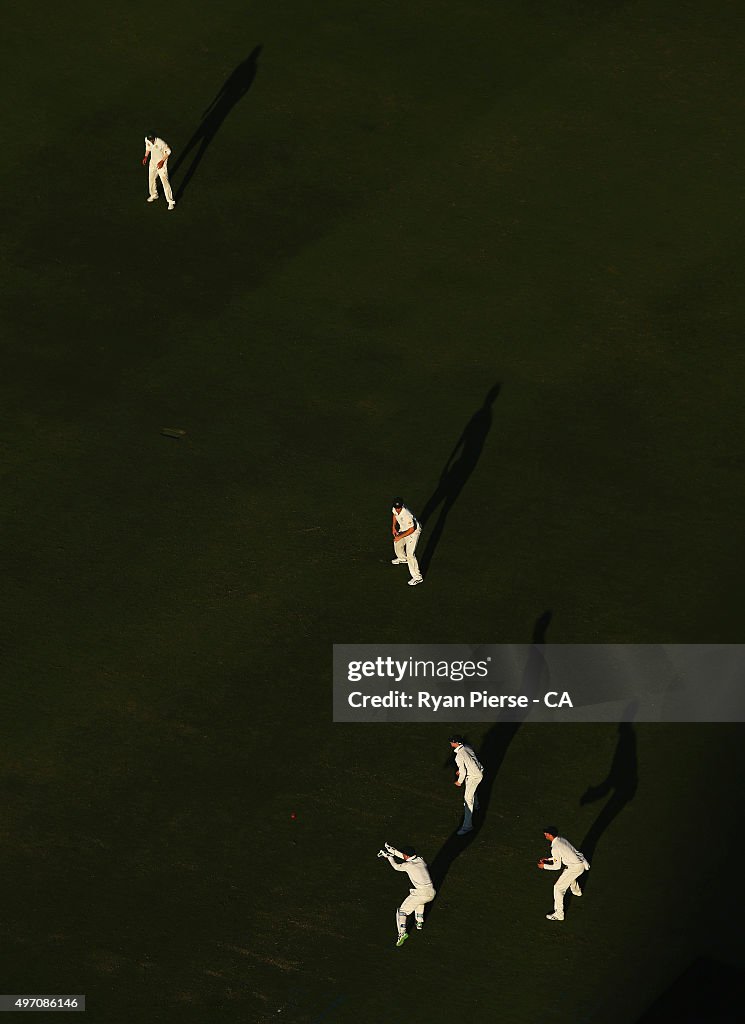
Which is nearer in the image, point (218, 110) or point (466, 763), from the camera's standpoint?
point (466, 763)

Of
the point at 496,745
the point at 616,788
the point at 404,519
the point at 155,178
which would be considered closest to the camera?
the point at 616,788

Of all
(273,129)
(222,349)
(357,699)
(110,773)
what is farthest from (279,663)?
(273,129)

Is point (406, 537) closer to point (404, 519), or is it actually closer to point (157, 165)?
point (404, 519)

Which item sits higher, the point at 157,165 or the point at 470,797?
the point at 157,165

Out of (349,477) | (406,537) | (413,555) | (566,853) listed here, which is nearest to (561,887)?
(566,853)

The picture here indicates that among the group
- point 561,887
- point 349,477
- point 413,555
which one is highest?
point 349,477

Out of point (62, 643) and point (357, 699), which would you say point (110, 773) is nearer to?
point (62, 643)

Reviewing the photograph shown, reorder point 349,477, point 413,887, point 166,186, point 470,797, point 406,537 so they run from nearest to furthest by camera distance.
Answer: point 413,887, point 470,797, point 406,537, point 349,477, point 166,186

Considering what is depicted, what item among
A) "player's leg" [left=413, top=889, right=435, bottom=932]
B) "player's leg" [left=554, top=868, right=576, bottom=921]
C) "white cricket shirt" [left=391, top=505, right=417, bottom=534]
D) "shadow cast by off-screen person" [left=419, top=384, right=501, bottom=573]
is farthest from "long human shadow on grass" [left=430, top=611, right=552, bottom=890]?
"white cricket shirt" [left=391, top=505, right=417, bottom=534]

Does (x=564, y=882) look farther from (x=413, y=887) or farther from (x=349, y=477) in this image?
(x=349, y=477)
